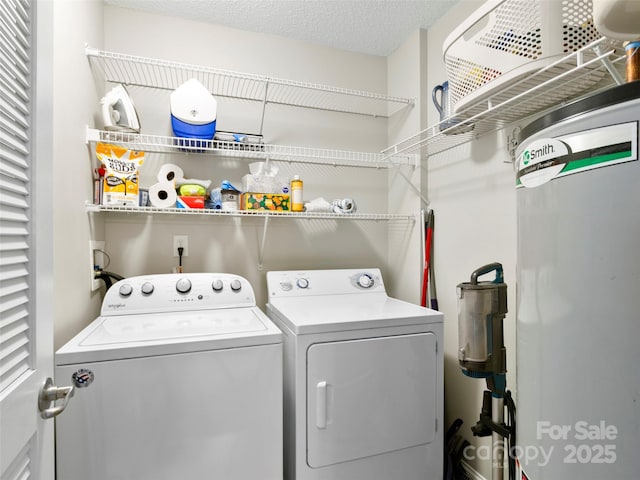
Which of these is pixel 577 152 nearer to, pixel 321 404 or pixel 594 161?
pixel 594 161

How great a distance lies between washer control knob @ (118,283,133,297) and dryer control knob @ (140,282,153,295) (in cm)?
5

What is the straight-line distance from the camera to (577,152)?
0.58 meters

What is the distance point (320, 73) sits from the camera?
2385mm

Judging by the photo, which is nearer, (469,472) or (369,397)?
(369,397)

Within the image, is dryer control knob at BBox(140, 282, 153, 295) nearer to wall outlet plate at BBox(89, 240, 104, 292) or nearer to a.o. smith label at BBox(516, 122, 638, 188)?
wall outlet plate at BBox(89, 240, 104, 292)

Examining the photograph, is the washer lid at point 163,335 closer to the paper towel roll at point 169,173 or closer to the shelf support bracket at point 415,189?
the paper towel roll at point 169,173

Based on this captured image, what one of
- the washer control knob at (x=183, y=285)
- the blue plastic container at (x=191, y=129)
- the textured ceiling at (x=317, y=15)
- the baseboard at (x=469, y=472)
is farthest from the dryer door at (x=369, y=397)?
the textured ceiling at (x=317, y=15)

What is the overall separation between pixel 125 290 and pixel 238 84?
137 centimetres

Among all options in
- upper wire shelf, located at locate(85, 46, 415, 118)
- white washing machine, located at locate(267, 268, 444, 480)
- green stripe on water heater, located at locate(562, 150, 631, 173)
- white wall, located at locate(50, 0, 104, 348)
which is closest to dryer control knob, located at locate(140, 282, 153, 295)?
white wall, located at locate(50, 0, 104, 348)

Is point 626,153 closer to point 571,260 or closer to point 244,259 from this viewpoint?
point 571,260

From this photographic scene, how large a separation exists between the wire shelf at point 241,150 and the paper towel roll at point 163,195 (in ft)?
0.69

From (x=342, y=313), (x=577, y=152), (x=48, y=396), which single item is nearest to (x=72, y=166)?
(x=48, y=396)

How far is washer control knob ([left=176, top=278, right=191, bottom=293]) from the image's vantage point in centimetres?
179

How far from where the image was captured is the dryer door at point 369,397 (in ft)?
4.83
